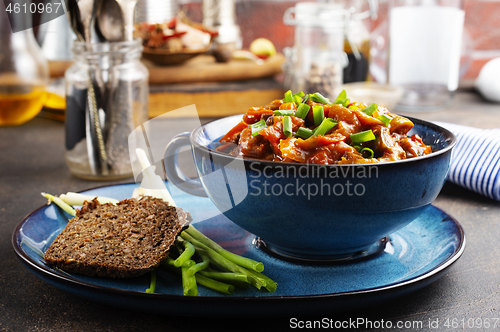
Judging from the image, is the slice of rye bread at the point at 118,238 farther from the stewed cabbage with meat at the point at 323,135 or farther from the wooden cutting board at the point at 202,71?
the wooden cutting board at the point at 202,71

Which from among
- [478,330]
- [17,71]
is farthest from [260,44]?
[478,330]

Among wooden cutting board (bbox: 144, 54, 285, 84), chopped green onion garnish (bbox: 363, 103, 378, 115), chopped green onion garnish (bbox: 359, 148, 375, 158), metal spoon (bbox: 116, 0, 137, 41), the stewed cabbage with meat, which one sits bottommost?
wooden cutting board (bbox: 144, 54, 285, 84)

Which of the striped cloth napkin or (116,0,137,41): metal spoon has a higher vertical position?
(116,0,137,41): metal spoon

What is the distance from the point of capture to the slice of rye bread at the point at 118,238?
0.96 m

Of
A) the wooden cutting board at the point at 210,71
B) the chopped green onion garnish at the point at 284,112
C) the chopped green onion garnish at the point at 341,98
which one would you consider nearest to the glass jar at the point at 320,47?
the wooden cutting board at the point at 210,71

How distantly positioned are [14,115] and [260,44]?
1.58m

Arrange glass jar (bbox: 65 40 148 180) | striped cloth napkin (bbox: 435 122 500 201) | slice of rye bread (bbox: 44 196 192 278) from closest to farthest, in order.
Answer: slice of rye bread (bbox: 44 196 192 278), striped cloth napkin (bbox: 435 122 500 201), glass jar (bbox: 65 40 148 180)

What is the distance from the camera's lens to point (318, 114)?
107cm

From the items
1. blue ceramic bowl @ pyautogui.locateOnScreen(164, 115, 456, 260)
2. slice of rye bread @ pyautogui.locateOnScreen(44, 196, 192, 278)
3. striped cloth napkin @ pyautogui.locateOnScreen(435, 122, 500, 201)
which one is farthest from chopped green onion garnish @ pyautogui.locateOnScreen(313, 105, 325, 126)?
striped cloth napkin @ pyautogui.locateOnScreen(435, 122, 500, 201)

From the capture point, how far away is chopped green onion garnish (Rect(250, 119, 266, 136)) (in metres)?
1.05

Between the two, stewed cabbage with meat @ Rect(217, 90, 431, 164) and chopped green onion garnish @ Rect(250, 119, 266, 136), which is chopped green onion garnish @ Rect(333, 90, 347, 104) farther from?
chopped green onion garnish @ Rect(250, 119, 266, 136)

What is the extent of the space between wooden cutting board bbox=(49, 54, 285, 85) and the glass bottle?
44 centimetres

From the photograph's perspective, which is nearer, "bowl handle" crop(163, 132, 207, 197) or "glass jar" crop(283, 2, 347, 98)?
"bowl handle" crop(163, 132, 207, 197)

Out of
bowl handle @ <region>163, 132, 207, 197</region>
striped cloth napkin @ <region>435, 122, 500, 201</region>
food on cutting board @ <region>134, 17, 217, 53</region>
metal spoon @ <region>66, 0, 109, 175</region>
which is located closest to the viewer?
bowl handle @ <region>163, 132, 207, 197</region>
